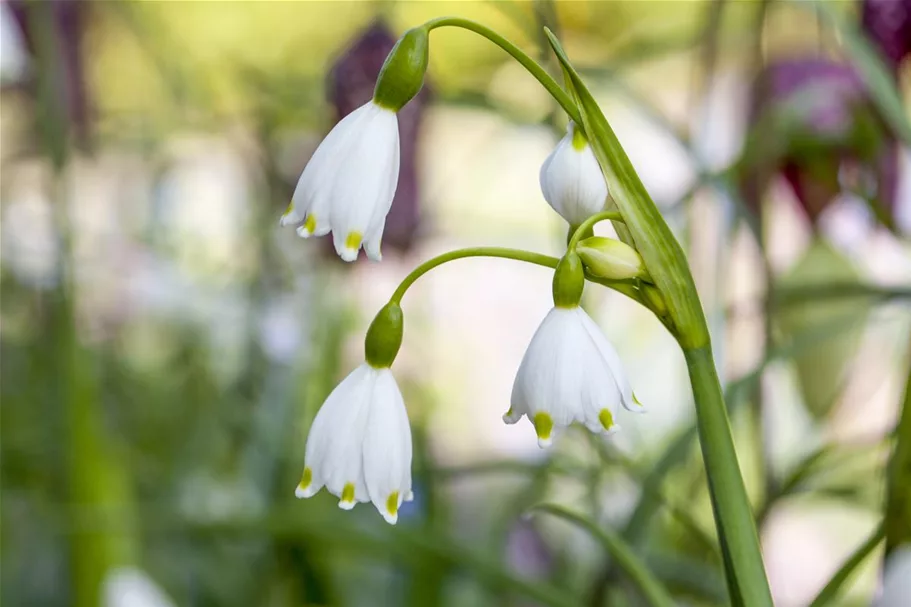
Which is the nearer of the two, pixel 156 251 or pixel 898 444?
pixel 898 444

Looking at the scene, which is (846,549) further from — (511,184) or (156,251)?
(511,184)

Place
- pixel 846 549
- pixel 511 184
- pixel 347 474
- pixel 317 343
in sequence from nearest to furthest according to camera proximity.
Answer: pixel 347 474 → pixel 317 343 → pixel 846 549 → pixel 511 184

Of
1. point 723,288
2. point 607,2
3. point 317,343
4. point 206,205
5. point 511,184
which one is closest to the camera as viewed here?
point 723,288

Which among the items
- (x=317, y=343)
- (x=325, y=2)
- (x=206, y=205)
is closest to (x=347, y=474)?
(x=317, y=343)

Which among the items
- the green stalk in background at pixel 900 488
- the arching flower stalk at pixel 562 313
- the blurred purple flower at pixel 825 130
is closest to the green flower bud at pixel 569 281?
the arching flower stalk at pixel 562 313

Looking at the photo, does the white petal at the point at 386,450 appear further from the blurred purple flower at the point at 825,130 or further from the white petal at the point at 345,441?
the blurred purple flower at the point at 825,130
